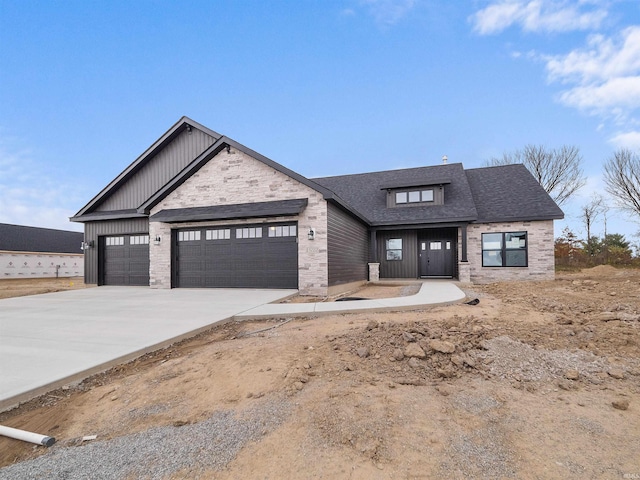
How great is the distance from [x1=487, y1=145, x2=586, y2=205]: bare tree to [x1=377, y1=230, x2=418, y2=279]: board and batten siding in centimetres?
1597

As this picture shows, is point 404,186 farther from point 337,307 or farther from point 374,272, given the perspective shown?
point 337,307

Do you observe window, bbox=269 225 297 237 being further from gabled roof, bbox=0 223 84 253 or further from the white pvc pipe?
gabled roof, bbox=0 223 84 253

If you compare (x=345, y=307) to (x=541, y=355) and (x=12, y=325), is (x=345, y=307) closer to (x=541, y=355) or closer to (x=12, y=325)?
(x=541, y=355)

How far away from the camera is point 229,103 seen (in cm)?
2000

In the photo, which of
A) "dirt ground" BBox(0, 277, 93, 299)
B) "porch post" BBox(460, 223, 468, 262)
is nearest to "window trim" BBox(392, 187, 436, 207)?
"porch post" BBox(460, 223, 468, 262)

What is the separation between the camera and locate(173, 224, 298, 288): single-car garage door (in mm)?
10359

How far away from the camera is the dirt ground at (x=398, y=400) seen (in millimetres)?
1926

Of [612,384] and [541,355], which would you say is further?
[541,355]

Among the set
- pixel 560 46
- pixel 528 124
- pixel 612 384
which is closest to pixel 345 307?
pixel 612 384

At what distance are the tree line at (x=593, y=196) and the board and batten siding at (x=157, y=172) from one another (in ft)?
79.4

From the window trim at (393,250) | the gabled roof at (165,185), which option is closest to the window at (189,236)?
the gabled roof at (165,185)

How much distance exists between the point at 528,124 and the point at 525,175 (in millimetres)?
10574

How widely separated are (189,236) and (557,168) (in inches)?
1153

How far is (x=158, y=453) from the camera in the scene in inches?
80.7
